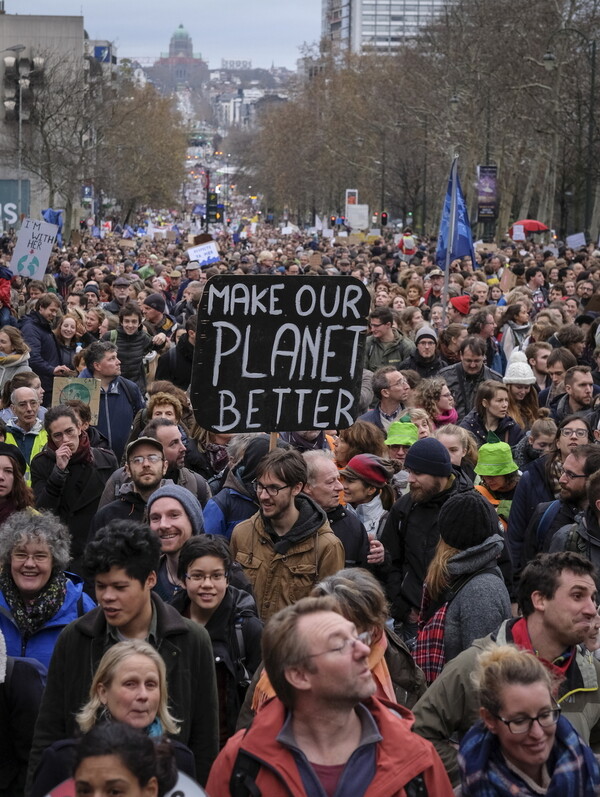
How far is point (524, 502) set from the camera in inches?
284

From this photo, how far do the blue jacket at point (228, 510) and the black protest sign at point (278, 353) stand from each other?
34 cm

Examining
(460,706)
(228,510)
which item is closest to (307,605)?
(460,706)

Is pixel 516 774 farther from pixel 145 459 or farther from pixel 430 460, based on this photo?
pixel 145 459

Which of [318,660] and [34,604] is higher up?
[318,660]

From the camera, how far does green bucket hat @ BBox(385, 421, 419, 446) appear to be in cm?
781

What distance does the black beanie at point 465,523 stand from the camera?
516cm

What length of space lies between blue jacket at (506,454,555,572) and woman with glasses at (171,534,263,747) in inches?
93.5

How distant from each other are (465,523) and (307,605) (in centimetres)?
157

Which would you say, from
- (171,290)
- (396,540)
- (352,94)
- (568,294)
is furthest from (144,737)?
(352,94)

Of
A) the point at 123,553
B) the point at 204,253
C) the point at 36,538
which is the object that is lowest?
the point at 204,253

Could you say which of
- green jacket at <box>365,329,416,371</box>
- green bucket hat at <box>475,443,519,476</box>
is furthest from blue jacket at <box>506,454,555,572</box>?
green jacket at <box>365,329,416,371</box>

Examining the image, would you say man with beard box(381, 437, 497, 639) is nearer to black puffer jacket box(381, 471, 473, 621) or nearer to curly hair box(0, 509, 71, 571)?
black puffer jacket box(381, 471, 473, 621)

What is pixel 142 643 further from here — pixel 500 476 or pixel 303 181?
pixel 303 181

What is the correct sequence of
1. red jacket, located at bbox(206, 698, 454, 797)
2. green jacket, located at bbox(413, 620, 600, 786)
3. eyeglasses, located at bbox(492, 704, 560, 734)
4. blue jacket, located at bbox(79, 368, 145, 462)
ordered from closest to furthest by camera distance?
red jacket, located at bbox(206, 698, 454, 797) → eyeglasses, located at bbox(492, 704, 560, 734) → green jacket, located at bbox(413, 620, 600, 786) → blue jacket, located at bbox(79, 368, 145, 462)
